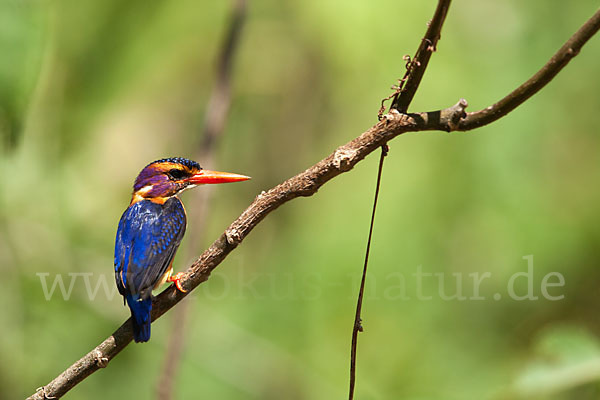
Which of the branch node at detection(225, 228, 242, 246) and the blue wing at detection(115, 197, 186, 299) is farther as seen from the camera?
the blue wing at detection(115, 197, 186, 299)

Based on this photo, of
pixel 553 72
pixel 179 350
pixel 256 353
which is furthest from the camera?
pixel 256 353

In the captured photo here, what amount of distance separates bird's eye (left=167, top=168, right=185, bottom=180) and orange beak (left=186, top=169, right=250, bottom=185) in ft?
0.23

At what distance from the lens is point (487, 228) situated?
3.44 metres

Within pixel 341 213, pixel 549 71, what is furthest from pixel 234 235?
pixel 341 213

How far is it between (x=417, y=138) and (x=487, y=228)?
1.90 feet

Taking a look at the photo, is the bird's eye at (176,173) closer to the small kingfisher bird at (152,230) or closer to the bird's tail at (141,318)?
the small kingfisher bird at (152,230)

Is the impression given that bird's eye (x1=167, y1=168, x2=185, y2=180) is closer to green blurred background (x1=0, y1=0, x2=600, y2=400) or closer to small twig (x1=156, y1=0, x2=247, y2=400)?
small twig (x1=156, y1=0, x2=247, y2=400)

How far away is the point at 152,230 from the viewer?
2.72 meters

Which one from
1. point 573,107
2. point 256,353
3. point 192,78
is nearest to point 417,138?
point 573,107

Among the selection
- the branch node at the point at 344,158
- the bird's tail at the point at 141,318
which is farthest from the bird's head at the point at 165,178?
the branch node at the point at 344,158

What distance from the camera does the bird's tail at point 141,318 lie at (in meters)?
2.13

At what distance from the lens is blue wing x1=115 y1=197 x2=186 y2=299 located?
2.51 meters

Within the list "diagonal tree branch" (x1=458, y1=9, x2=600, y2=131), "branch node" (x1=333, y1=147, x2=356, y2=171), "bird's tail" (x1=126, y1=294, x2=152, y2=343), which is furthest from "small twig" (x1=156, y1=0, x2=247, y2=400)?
"diagonal tree branch" (x1=458, y1=9, x2=600, y2=131)

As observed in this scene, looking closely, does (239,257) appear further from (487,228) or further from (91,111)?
(487,228)
